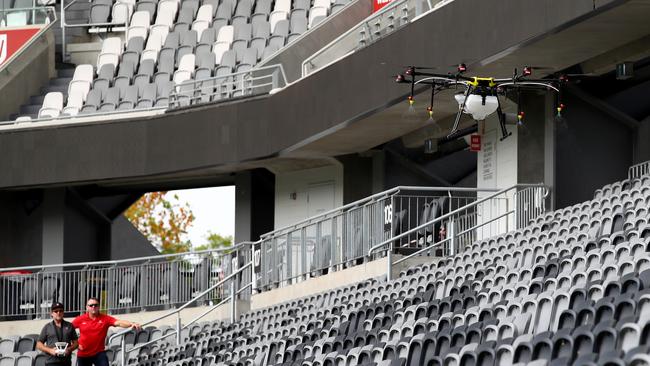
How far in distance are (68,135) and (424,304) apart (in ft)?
50.2

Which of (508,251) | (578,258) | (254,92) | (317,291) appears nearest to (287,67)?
(254,92)

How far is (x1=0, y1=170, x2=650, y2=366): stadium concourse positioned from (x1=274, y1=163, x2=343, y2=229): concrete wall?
672cm

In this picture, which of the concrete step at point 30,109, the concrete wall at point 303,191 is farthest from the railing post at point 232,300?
the concrete step at point 30,109

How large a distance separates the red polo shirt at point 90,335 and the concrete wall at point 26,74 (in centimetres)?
1595

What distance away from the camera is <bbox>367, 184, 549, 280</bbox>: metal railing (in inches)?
760

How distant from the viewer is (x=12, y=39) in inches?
1237

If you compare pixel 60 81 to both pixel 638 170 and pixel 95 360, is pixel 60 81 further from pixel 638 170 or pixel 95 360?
pixel 95 360

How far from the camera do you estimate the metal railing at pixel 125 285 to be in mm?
23375

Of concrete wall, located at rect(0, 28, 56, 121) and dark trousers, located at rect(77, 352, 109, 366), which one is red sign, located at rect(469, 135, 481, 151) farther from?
concrete wall, located at rect(0, 28, 56, 121)

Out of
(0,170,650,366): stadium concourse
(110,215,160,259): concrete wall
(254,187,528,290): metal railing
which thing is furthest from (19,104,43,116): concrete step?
(0,170,650,366): stadium concourse

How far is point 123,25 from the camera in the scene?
32.9 m

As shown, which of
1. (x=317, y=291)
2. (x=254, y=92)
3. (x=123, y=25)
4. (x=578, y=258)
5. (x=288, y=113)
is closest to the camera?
(x=578, y=258)

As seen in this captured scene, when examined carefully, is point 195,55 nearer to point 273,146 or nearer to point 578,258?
point 273,146

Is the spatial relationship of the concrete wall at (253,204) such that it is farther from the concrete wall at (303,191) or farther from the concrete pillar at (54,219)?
the concrete pillar at (54,219)
